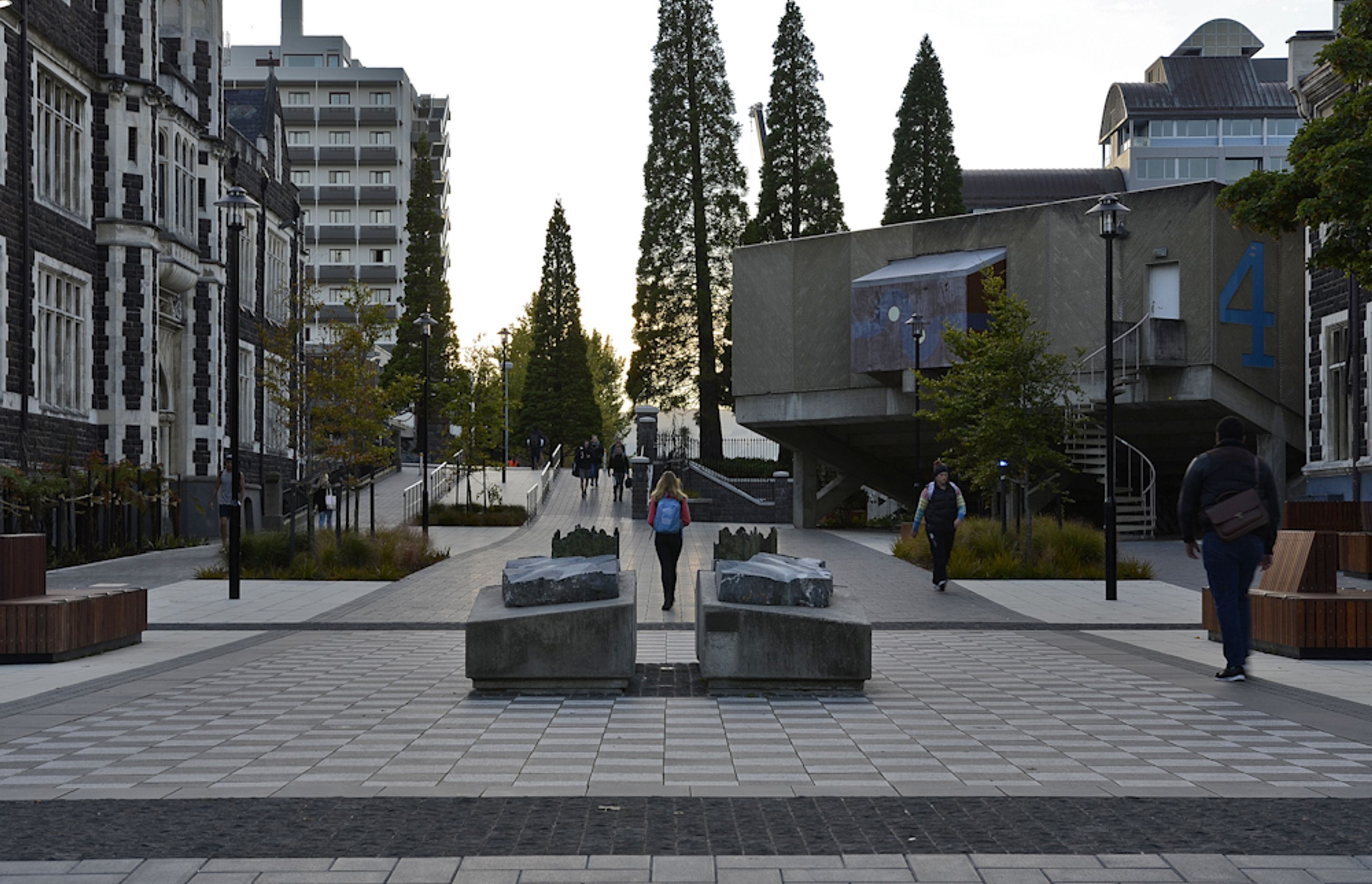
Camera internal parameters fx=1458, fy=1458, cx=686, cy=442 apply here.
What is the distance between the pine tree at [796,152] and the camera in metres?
54.8

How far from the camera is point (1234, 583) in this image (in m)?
10.7

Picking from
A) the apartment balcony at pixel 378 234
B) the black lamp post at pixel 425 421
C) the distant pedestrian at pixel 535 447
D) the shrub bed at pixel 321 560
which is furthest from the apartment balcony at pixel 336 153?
the shrub bed at pixel 321 560

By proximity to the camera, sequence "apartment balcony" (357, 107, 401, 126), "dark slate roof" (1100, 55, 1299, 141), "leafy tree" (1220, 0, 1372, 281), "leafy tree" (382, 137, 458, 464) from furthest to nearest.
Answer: "apartment balcony" (357, 107, 401, 126) → "dark slate roof" (1100, 55, 1299, 141) → "leafy tree" (382, 137, 458, 464) → "leafy tree" (1220, 0, 1372, 281)

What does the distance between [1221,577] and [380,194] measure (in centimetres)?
9287

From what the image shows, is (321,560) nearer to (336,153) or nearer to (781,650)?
(781,650)

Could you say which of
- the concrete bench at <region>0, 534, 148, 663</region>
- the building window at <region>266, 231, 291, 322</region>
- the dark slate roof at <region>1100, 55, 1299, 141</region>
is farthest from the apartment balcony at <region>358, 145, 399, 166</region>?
the concrete bench at <region>0, 534, 148, 663</region>

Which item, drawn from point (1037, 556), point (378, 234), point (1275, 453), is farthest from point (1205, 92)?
point (1037, 556)

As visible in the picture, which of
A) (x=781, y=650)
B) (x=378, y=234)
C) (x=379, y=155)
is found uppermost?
(x=379, y=155)

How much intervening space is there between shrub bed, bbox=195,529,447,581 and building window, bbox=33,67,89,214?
1120 centimetres

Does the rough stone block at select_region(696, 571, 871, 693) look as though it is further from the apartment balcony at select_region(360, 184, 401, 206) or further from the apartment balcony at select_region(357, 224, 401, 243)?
the apartment balcony at select_region(360, 184, 401, 206)

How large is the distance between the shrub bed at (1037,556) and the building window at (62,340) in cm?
1793

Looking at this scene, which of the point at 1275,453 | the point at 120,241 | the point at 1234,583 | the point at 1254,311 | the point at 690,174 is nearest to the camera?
the point at 1234,583

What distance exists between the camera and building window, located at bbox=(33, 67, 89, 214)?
97.2 ft

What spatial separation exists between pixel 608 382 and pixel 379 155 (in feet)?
71.5
